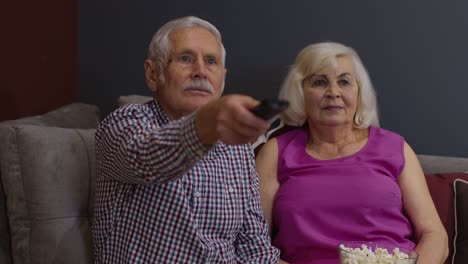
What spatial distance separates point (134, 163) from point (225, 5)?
55.8 inches

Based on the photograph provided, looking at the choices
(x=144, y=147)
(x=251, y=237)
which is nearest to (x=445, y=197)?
(x=251, y=237)

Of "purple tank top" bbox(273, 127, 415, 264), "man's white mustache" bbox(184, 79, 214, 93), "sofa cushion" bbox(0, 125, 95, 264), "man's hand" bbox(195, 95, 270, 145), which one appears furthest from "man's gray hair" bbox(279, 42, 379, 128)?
"man's hand" bbox(195, 95, 270, 145)

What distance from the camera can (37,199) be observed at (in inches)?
60.2

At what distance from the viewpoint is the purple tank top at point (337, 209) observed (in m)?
1.79

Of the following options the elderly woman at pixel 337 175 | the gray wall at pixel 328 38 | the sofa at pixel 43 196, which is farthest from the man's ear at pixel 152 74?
the gray wall at pixel 328 38

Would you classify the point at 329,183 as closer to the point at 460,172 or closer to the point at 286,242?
the point at 286,242

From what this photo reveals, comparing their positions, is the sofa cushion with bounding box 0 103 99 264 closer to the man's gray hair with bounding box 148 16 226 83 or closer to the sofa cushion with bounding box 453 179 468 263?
the man's gray hair with bounding box 148 16 226 83

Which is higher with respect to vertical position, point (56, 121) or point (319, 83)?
point (319, 83)

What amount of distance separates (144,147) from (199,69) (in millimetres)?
450

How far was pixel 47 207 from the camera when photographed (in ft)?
5.03

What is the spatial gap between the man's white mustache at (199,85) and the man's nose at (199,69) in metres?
0.01

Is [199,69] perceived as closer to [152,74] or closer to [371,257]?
[152,74]

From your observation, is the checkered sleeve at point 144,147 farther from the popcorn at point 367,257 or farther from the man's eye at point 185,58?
the popcorn at point 367,257

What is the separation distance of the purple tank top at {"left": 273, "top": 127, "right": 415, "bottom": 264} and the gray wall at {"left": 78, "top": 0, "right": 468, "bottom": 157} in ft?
1.49
